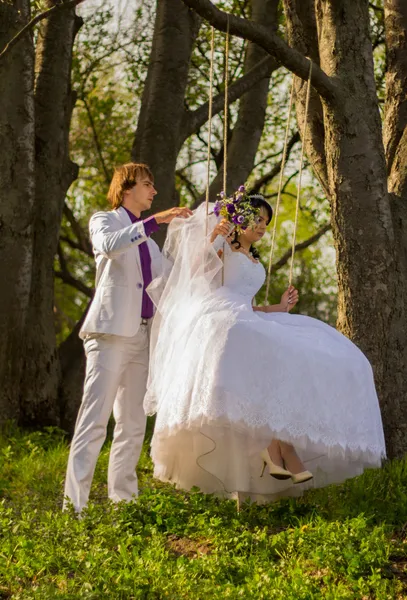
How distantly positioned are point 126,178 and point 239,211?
36.2 inches

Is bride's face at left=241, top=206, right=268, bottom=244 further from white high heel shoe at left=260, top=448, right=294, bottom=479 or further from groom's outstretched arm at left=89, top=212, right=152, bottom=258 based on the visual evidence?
white high heel shoe at left=260, top=448, right=294, bottom=479

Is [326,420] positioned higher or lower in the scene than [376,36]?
lower

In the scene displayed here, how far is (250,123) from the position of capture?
13148 mm

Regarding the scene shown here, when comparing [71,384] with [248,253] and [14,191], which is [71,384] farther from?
[248,253]

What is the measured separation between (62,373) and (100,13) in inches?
299

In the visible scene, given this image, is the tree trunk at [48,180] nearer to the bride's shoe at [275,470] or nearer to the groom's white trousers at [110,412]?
the groom's white trousers at [110,412]

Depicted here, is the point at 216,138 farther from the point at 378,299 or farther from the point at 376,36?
the point at 378,299

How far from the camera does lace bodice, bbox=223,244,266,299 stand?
7.10 m

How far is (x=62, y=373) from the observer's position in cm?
1138

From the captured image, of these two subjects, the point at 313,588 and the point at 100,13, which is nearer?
the point at 313,588

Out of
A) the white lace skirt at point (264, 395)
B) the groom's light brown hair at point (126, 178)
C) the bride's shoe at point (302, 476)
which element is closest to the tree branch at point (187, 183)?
the groom's light brown hair at point (126, 178)

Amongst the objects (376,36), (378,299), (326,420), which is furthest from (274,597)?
(376,36)

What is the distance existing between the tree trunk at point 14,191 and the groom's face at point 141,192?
3174mm

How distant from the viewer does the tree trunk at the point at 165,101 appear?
37.2ft
